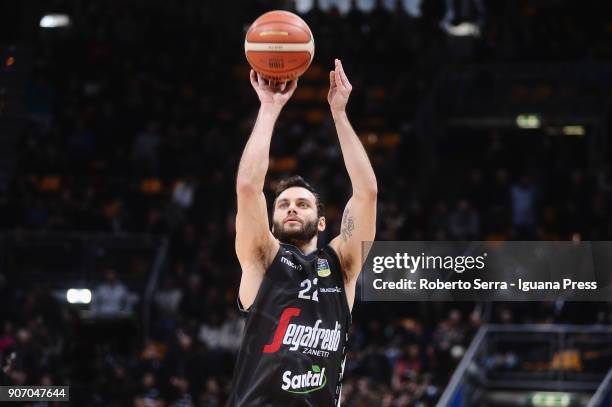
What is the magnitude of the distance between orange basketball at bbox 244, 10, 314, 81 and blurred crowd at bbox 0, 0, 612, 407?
5.61m

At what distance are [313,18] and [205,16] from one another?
3.12 meters

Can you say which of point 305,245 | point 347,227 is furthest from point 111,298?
point 305,245

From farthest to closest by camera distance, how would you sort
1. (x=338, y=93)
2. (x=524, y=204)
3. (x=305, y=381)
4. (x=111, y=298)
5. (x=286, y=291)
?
1. (x=524, y=204)
2. (x=111, y=298)
3. (x=338, y=93)
4. (x=286, y=291)
5. (x=305, y=381)

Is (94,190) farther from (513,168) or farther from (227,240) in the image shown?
(513,168)

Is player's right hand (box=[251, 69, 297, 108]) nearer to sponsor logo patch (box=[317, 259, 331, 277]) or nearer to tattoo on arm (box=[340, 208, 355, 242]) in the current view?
tattoo on arm (box=[340, 208, 355, 242])

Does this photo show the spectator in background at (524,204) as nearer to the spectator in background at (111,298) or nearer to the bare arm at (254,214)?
the spectator in background at (111,298)

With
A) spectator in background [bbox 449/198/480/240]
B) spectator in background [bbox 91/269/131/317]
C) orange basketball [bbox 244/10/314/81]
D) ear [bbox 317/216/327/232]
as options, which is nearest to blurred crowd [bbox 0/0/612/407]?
spectator in background [bbox 449/198/480/240]

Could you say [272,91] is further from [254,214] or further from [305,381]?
[305,381]

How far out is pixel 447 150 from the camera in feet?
59.0

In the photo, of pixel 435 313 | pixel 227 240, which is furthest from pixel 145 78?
pixel 435 313

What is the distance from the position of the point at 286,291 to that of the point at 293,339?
0.24 m

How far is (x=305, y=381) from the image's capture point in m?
5.14

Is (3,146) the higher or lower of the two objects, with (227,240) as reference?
higher

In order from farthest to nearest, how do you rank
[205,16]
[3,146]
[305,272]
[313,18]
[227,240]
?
[205,16]
[313,18]
[3,146]
[227,240]
[305,272]
